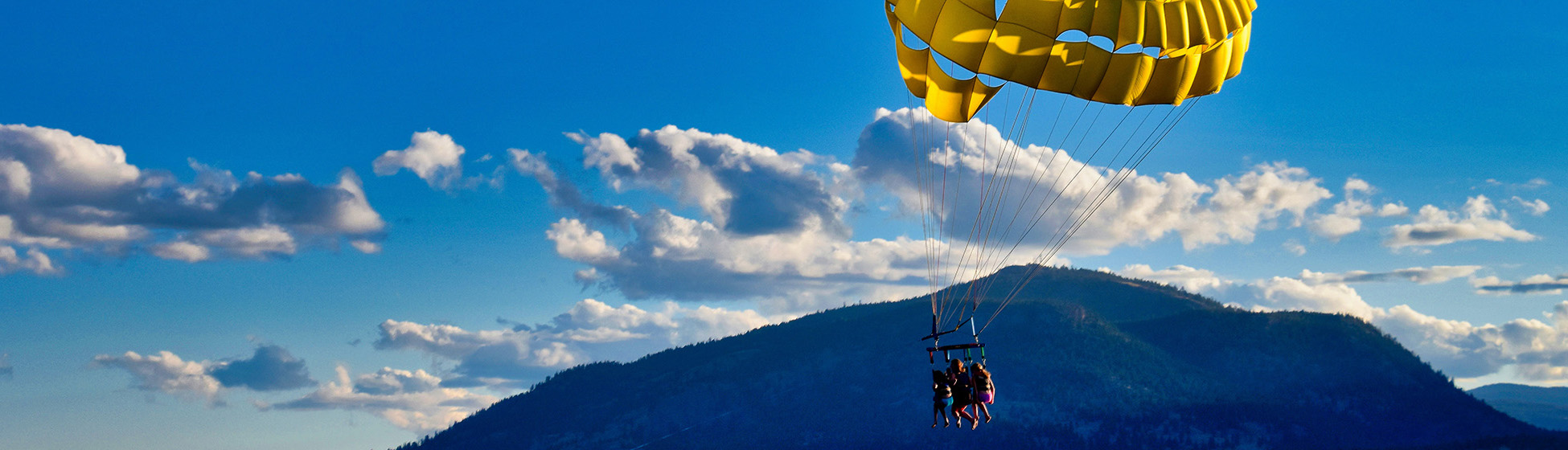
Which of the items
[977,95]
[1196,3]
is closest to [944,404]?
[977,95]

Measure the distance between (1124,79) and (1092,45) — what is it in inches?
57.2

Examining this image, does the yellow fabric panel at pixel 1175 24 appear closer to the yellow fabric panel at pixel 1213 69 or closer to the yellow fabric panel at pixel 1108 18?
the yellow fabric panel at pixel 1108 18

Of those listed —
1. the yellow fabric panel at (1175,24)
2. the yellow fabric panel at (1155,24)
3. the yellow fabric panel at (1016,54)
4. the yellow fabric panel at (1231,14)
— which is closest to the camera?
the yellow fabric panel at (1155,24)

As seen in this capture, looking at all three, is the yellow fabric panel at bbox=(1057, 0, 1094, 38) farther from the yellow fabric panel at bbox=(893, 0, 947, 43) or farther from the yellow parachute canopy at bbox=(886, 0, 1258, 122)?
the yellow fabric panel at bbox=(893, 0, 947, 43)

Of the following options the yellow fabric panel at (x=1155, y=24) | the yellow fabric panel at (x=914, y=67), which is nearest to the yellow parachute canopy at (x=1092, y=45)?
the yellow fabric panel at (x=1155, y=24)

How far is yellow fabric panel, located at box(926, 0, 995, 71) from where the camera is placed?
25.2 m

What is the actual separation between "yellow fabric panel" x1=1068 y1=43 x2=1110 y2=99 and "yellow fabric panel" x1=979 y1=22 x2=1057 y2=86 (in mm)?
1046

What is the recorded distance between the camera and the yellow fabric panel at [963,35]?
25234mm

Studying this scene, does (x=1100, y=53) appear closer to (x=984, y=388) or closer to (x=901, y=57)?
(x=901, y=57)

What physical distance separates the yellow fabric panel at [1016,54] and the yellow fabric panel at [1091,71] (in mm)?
1046

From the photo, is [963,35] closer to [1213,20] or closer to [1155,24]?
[1155,24]

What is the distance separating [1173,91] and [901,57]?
7.44 metres

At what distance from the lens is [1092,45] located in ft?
85.6

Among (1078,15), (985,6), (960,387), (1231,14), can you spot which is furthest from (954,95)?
(960,387)
